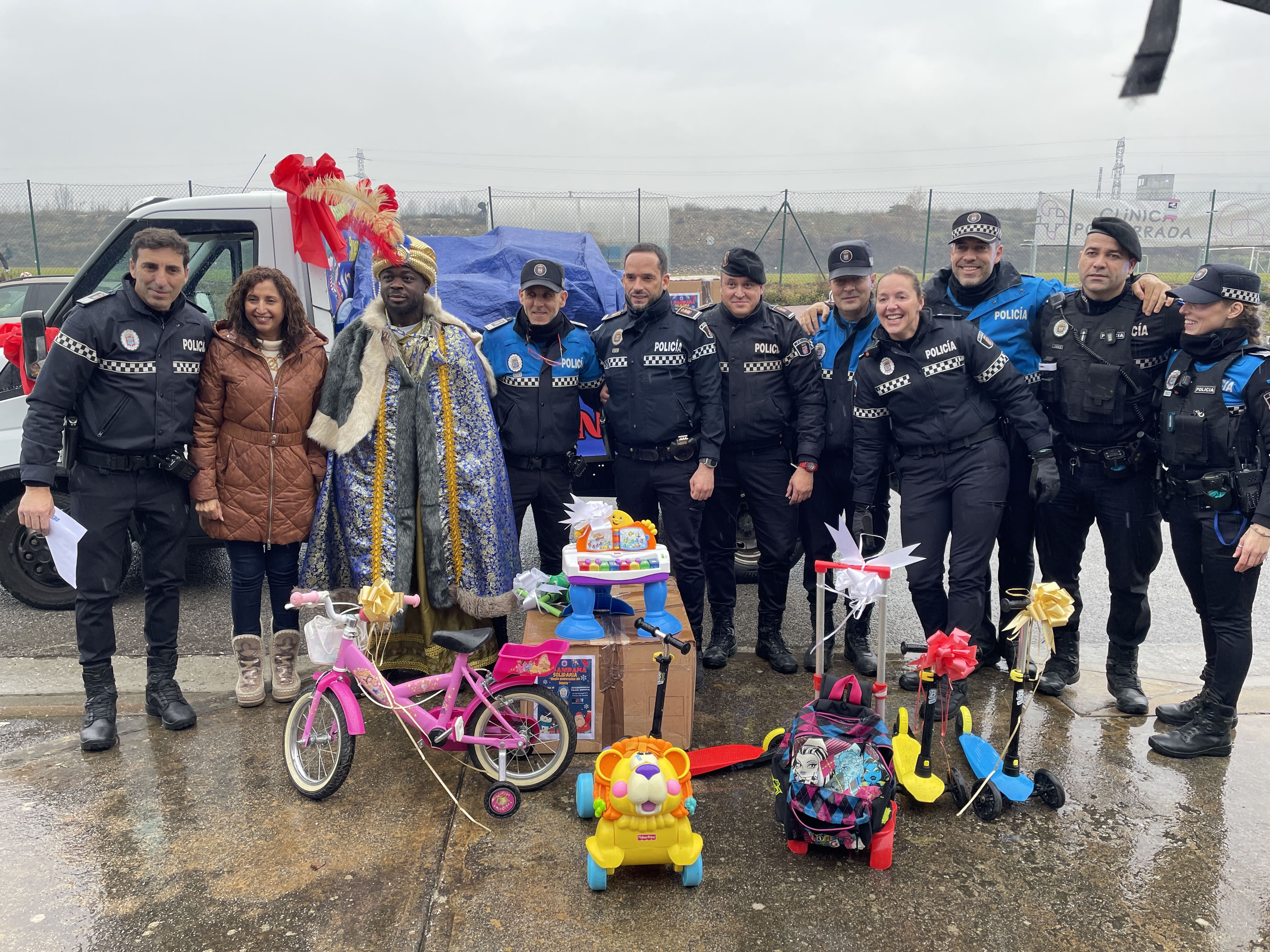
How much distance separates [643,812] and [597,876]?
0.27 m

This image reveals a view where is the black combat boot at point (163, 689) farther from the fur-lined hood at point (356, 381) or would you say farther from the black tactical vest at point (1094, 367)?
the black tactical vest at point (1094, 367)

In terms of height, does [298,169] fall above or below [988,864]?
above

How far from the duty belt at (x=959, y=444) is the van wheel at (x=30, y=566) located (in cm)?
455

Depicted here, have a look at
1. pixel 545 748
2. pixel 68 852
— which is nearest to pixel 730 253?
pixel 545 748

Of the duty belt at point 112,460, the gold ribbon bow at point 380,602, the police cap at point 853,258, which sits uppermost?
the police cap at point 853,258

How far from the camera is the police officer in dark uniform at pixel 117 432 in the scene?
11.4 ft

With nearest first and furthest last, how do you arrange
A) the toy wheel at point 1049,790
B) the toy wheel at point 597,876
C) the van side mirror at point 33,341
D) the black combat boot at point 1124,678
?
the toy wheel at point 597,876, the toy wheel at point 1049,790, the black combat boot at point 1124,678, the van side mirror at point 33,341

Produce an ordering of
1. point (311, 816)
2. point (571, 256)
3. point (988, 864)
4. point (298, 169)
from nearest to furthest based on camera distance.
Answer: point (988, 864) → point (311, 816) → point (298, 169) → point (571, 256)

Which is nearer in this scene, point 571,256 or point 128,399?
point 128,399

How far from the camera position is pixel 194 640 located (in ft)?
16.3

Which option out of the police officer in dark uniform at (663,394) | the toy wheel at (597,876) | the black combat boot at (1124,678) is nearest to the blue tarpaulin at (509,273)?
the police officer in dark uniform at (663,394)

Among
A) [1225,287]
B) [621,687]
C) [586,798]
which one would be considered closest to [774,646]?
[621,687]

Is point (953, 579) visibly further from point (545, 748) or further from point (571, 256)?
point (571, 256)

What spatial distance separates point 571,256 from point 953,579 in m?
3.89
